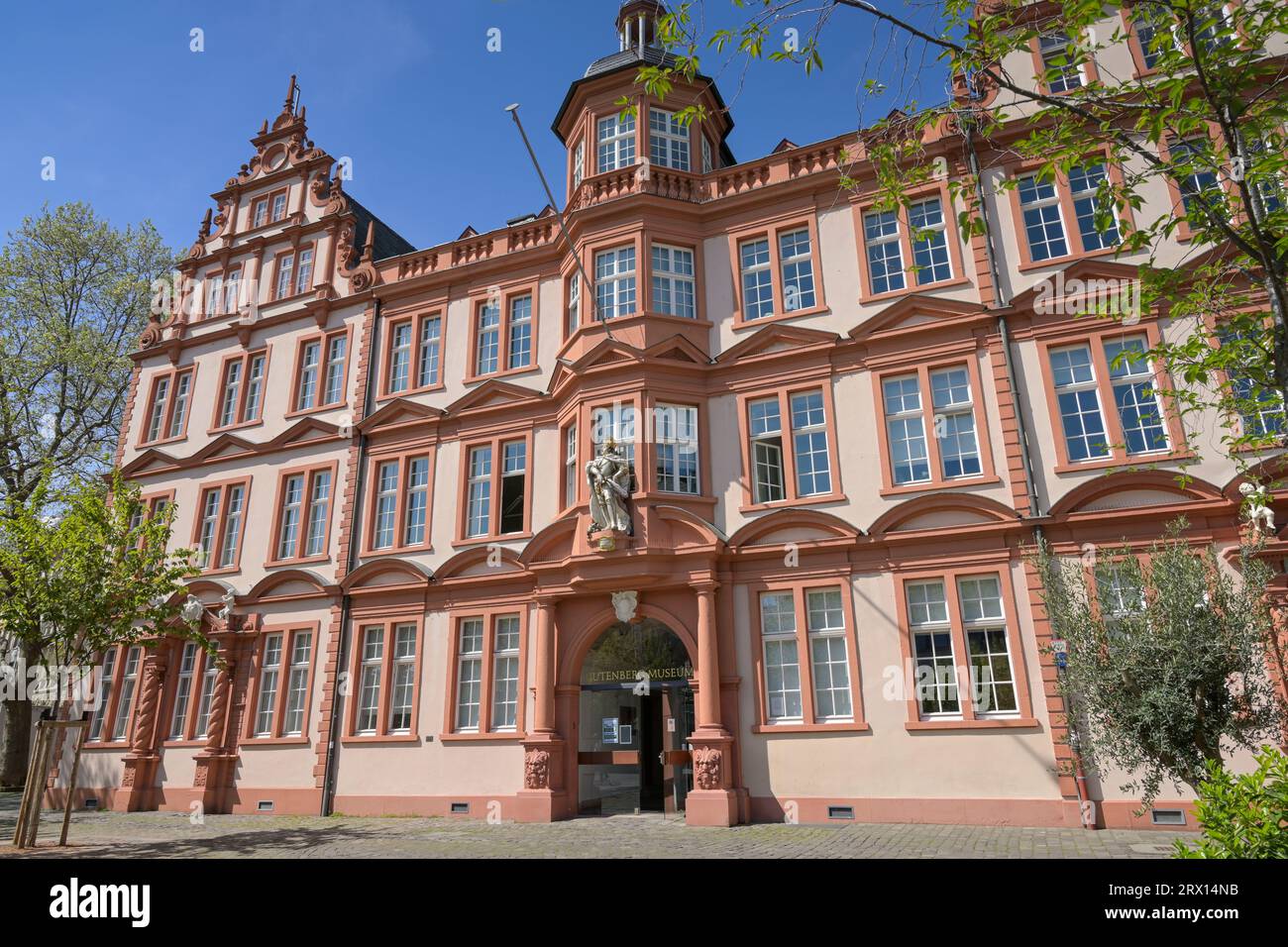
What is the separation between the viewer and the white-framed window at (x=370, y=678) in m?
18.1

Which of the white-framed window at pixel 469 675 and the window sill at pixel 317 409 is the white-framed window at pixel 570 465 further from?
the window sill at pixel 317 409

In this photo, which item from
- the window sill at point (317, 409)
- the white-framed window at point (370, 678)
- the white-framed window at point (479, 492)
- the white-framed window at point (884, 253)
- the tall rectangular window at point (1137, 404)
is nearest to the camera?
the tall rectangular window at point (1137, 404)

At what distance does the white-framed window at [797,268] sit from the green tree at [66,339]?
2053cm

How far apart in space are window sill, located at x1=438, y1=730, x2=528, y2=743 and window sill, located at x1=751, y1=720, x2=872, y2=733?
472 cm

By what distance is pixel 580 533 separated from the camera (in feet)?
53.1

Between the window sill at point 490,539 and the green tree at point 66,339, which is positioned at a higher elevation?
the green tree at point 66,339

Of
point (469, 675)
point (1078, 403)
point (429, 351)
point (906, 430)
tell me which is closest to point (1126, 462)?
point (1078, 403)

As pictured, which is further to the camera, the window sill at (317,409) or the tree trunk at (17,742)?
the tree trunk at (17,742)

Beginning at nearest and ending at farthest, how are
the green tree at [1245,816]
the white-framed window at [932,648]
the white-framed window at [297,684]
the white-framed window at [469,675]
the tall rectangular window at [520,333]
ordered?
the green tree at [1245,816], the white-framed window at [932,648], the white-framed window at [469,675], the white-framed window at [297,684], the tall rectangular window at [520,333]

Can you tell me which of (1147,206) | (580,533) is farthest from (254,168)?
(1147,206)

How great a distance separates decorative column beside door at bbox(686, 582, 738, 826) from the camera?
13.7 m

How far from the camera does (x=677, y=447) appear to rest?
16500 millimetres

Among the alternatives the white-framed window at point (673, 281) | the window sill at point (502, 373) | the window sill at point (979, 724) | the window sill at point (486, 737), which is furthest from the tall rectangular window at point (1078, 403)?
the window sill at point (486, 737)
